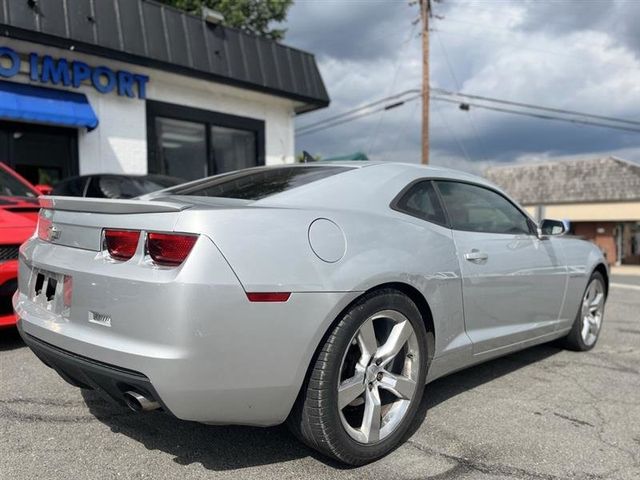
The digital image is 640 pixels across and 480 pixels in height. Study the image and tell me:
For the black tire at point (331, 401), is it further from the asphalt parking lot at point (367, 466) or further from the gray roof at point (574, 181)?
the gray roof at point (574, 181)

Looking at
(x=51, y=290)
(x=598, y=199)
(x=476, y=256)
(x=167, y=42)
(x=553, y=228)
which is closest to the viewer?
(x=51, y=290)

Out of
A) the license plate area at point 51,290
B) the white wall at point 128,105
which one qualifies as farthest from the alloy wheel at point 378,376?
the white wall at point 128,105

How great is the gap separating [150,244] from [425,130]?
18622 millimetres

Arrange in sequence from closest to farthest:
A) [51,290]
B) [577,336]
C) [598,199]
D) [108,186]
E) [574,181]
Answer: [51,290] < [577,336] < [108,186] < [598,199] < [574,181]

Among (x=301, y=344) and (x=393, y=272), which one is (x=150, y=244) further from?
(x=393, y=272)

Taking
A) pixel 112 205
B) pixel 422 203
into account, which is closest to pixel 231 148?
pixel 422 203

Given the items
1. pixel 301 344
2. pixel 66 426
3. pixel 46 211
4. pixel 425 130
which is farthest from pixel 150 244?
pixel 425 130

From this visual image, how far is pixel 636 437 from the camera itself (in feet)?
9.82

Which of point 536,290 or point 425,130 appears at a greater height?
Result: point 425,130

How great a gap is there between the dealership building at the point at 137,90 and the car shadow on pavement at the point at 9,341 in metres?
4.14

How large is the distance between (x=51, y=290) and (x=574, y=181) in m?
39.5

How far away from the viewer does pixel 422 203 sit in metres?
3.13

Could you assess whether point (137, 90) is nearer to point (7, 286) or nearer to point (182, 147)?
point (182, 147)

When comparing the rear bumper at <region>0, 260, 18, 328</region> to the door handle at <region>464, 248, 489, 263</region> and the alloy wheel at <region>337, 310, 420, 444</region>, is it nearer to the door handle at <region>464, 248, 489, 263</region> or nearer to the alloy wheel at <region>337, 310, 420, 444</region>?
the alloy wheel at <region>337, 310, 420, 444</region>
